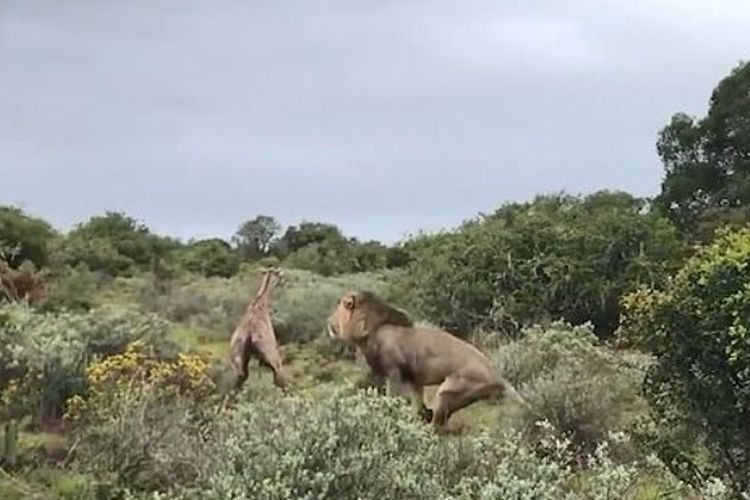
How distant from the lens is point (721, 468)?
9.17 m

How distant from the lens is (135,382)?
11906 mm

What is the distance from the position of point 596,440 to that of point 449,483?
3784mm

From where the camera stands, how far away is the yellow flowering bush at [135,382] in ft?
38.0

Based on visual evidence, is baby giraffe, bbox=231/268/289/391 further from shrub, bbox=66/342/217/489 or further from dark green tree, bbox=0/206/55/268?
dark green tree, bbox=0/206/55/268

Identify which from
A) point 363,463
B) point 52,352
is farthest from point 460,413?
point 363,463

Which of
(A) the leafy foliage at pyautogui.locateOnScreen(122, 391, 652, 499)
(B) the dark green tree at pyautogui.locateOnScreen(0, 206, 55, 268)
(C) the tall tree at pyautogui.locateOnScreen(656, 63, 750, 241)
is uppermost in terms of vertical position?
(C) the tall tree at pyautogui.locateOnScreen(656, 63, 750, 241)

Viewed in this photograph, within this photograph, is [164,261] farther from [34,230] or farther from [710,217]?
[710,217]

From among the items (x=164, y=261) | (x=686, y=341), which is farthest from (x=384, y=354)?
(x=164, y=261)

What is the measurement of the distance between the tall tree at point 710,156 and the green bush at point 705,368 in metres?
23.5

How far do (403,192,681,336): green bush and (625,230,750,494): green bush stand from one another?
466 inches

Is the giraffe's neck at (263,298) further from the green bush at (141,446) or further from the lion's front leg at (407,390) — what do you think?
the green bush at (141,446)

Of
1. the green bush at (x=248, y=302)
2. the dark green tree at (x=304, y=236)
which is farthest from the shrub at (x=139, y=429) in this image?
the dark green tree at (x=304, y=236)

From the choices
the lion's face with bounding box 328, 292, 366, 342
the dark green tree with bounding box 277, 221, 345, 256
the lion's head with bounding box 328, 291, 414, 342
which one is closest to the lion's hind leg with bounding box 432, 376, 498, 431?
the lion's head with bounding box 328, 291, 414, 342

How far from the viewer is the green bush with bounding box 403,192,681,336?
22.5 metres
